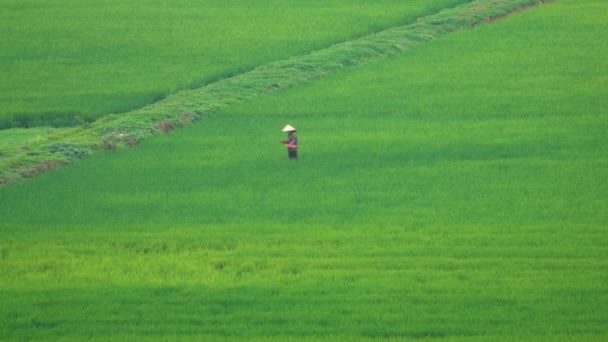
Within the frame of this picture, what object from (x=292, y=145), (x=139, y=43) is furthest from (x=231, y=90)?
(x=139, y=43)

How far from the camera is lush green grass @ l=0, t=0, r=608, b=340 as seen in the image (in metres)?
9.85

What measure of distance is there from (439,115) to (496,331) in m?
8.86

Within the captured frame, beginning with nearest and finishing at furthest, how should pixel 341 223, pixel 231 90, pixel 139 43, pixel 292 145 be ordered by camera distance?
pixel 341 223 < pixel 292 145 < pixel 231 90 < pixel 139 43

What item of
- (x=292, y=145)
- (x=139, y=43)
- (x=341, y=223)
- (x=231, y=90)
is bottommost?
(x=341, y=223)

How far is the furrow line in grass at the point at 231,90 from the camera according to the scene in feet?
52.2

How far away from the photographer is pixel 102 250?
11898mm

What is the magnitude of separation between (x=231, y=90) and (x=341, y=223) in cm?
778

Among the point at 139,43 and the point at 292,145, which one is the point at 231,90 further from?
the point at 139,43

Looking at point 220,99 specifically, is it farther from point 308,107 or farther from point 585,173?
point 585,173

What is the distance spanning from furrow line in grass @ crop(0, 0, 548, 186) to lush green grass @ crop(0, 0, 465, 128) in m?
0.73

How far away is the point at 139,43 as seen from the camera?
24.4 metres

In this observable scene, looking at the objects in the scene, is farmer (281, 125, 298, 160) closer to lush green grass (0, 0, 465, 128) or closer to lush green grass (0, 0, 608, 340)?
lush green grass (0, 0, 608, 340)

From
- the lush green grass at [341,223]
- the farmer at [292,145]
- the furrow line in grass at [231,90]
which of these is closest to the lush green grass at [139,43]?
the furrow line in grass at [231,90]

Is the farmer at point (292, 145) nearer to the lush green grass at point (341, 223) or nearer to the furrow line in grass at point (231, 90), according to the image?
the lush green grass at point (341, 223)
